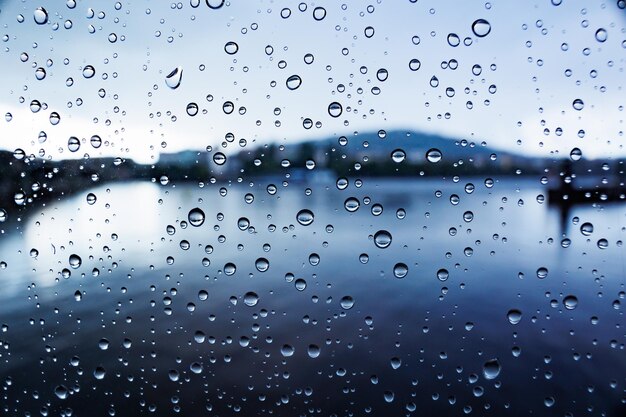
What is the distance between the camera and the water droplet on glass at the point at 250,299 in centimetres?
69

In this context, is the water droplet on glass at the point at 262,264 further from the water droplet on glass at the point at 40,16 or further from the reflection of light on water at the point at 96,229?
the water droplet on glass at the point at 40,16

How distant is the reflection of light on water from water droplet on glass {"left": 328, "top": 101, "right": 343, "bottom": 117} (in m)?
0.38

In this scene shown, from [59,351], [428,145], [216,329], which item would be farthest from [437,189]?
[59,351]

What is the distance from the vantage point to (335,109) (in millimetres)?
574

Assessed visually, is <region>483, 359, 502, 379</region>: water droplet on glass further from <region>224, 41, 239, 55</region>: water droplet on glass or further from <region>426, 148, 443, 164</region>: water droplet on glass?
<region>224, 41, 239, 55</region>: water droplet on glass

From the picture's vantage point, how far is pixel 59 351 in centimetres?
71

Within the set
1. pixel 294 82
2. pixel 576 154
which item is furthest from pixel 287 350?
pixel 576 154

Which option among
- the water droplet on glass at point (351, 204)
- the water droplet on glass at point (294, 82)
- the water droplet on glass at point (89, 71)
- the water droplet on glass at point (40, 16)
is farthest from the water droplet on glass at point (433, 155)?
the water droplet on glass at point (40, 16)

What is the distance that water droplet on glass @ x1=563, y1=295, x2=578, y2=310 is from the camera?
624 mm

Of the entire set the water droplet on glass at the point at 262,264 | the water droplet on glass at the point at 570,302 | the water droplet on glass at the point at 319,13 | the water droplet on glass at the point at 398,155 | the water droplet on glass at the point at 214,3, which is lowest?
the water droplet on glass at the point at 262,264

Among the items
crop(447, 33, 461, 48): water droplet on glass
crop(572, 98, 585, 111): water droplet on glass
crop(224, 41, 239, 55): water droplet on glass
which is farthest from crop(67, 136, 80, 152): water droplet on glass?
crop(572, 98, 585, 111): water droplet on glass

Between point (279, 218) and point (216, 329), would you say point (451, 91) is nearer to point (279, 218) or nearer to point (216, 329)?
point (279, 218)

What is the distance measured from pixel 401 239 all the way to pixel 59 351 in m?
0.81

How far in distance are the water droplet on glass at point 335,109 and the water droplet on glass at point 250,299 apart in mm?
426
